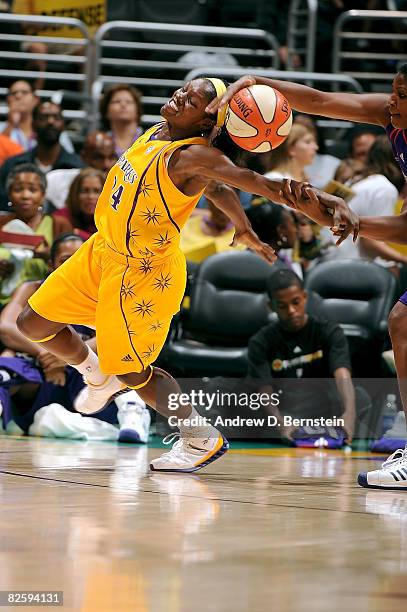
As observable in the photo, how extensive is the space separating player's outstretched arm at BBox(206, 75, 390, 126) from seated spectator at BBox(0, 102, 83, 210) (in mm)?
4031

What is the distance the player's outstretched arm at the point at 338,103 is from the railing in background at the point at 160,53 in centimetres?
493

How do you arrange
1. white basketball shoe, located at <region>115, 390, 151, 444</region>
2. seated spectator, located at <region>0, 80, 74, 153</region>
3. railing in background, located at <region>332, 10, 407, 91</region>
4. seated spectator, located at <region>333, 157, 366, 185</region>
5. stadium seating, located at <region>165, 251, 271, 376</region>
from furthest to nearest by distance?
railing in background, located at <region>332, 10, 407, 91</region>
seated spectator, located at <region>0, 80, 74, 153</region>
seated spectator, located at <region>333, 157, 366, 185</region>
stadium seating, located at <region>165, 251, 271, 376</region>
white basketball shoe, located at <region>115, 390, 151, 444</region>

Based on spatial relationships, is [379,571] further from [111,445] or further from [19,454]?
[111,445]

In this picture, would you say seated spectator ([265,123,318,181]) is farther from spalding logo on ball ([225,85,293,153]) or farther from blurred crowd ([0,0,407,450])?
spalding logo on ball ([225,85,293,153])

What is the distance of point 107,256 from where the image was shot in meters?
4.87

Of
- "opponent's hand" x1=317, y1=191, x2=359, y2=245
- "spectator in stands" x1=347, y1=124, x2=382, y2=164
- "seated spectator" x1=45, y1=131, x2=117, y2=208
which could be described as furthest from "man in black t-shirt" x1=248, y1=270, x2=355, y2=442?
"opponent's hand" x1=317, y1=191, x2=359, y2=245

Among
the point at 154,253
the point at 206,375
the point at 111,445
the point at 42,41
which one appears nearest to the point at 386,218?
the point at 154,253

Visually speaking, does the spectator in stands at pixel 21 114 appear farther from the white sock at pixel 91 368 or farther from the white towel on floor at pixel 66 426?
the white sock at pixel 91 368

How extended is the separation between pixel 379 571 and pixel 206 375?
4.93m

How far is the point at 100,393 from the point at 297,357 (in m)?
2.23

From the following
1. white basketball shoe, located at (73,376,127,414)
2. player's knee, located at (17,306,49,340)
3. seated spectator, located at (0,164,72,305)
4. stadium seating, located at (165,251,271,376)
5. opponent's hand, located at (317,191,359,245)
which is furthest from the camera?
stadium seating, located at (165,251,271,376)

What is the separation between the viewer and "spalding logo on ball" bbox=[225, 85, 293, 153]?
14.9 feet

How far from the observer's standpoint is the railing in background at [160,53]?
395 inches

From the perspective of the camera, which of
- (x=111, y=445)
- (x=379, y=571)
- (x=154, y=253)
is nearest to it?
(x=379, y=571)
